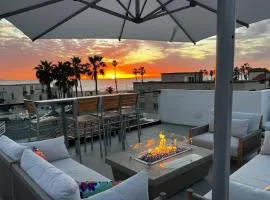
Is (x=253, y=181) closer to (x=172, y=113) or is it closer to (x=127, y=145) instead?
(x=127, y=145)

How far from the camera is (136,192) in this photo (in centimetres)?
160

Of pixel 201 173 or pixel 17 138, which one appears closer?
pixel 201 173

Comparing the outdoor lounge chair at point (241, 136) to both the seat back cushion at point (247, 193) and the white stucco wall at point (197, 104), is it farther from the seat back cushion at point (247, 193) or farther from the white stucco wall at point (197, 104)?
the seat back cushion at point (247, 193)

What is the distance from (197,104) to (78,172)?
15.1 feet

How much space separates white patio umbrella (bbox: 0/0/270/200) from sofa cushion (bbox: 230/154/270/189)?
5.47 feet

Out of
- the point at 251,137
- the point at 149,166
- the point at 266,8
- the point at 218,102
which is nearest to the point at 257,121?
the point at 251,137

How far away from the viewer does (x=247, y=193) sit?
1.47m

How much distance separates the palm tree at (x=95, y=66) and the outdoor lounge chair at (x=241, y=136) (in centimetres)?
2477

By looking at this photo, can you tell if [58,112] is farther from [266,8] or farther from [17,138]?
[266,8]

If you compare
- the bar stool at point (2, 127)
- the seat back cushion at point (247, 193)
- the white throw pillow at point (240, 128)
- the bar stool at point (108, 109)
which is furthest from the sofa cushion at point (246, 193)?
the bar stool at point (2, 127)

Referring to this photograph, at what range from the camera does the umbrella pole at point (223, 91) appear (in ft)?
3.13

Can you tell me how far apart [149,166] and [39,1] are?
7.99 feet

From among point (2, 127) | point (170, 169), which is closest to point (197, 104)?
point (170, 169)

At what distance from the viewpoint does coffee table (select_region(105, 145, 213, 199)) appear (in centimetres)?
267
